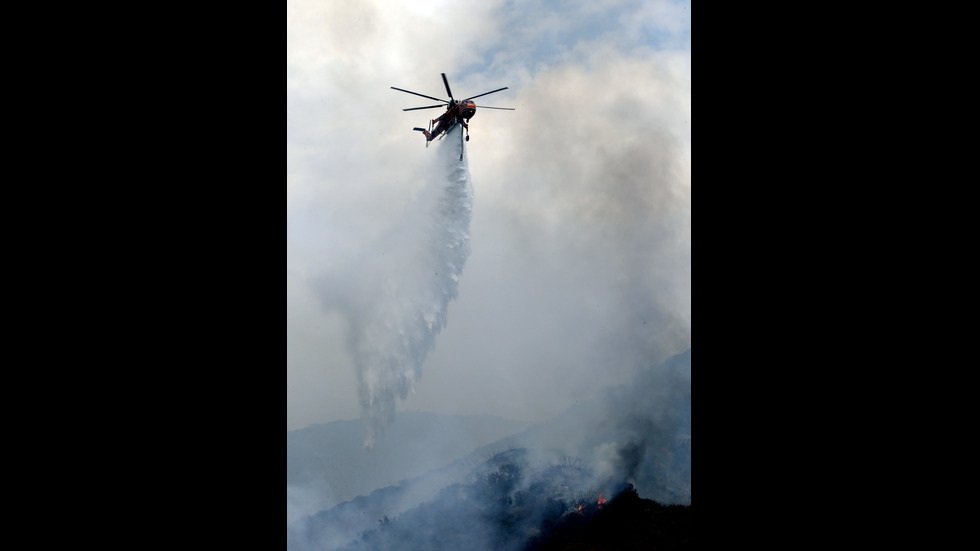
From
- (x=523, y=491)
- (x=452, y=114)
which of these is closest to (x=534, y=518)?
(x=523, y=491)

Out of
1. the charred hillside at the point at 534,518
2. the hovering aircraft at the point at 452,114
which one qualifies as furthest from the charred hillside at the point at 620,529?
the hovering aircraft at the point at 452,114

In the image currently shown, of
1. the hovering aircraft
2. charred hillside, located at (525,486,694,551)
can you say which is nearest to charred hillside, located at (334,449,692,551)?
charred hillside, located at (525,486,694,551)

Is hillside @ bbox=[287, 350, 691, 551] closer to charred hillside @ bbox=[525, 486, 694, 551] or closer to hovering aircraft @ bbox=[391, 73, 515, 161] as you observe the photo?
charred hillside @ bbox=[525, 486, 694, 551]

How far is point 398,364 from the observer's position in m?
41.8

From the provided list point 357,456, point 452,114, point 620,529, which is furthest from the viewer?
point 357,456

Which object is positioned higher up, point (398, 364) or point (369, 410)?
point (398, 364)

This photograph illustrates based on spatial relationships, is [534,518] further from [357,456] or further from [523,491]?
[357,456]

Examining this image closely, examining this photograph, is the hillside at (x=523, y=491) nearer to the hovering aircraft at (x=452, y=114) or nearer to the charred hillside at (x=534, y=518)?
the charred hillside at (x=534, y=518)

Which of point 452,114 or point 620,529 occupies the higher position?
point 452,114
